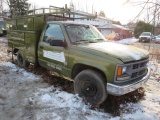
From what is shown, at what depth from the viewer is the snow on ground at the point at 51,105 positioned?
3.72 m

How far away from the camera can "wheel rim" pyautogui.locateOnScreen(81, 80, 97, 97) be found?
4128mm

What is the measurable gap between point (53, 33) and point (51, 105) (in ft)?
7.13

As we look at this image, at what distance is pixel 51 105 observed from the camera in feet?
13.5

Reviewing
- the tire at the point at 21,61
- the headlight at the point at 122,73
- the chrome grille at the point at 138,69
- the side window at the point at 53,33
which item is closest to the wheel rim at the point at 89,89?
the headlight at the point at 122,73

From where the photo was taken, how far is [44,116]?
3.68 metres

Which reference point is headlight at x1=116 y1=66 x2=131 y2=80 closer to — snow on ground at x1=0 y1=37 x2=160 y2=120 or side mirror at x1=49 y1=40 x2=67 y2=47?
snow on ground at x1=0 y1=37 x2=160 y2=120

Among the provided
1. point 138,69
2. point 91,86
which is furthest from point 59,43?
point 138,69

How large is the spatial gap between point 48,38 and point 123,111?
120 inches

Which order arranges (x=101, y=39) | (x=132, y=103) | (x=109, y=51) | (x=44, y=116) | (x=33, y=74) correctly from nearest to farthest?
(x=44, y=116)
(x=109, y=51)
(x=132, y=103)
(x=101, y=39)
(x=33, y=74)

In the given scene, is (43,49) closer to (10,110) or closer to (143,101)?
(10,110)

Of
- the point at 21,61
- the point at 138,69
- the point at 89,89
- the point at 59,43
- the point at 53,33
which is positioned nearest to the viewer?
the point at 138,69

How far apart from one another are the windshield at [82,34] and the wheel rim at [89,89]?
3.91ft

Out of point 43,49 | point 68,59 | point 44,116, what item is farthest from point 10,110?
point 43,49

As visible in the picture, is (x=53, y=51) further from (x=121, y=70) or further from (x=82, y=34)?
(x=121, y=70)
